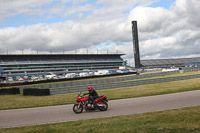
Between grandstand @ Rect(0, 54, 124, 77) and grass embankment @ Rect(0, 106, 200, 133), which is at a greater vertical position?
grandstand @ Rect(0, 54, 124, 77)

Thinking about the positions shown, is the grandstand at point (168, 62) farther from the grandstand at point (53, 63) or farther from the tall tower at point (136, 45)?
the grandstand at point (53, 63)

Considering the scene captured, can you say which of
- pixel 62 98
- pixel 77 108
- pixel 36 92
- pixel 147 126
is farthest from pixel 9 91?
pixel 147 126

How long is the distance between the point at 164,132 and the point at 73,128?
2.94 m

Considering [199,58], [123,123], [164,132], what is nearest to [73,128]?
[123,123]

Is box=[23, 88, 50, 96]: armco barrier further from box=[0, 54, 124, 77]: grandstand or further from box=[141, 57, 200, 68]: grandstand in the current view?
box=[141, 57, 200, 68]: grandstand

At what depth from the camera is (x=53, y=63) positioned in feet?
336

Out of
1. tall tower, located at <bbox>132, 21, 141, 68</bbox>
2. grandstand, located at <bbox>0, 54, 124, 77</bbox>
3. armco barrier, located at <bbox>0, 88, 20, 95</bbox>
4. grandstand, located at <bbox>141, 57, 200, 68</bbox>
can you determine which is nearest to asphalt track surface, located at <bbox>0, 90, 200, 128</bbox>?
armco barrier, located at <bbox>0, 88, 20, 95</bbox>

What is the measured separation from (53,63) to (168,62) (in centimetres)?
5320

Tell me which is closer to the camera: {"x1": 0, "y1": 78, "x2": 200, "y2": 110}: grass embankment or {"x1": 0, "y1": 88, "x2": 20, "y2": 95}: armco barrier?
{"x1": 0, "y1": 78, "x2": 200, "y2": 110}: grass embankment

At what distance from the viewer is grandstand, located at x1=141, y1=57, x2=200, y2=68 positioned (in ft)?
356

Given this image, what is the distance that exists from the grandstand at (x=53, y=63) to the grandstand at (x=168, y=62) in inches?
636

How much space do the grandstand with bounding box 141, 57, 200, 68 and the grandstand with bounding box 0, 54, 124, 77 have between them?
16.2 metres

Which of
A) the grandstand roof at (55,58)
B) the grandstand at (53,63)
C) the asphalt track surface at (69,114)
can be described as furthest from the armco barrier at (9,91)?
the grandstand roof at (55,58)

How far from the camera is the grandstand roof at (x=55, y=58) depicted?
94.4m
